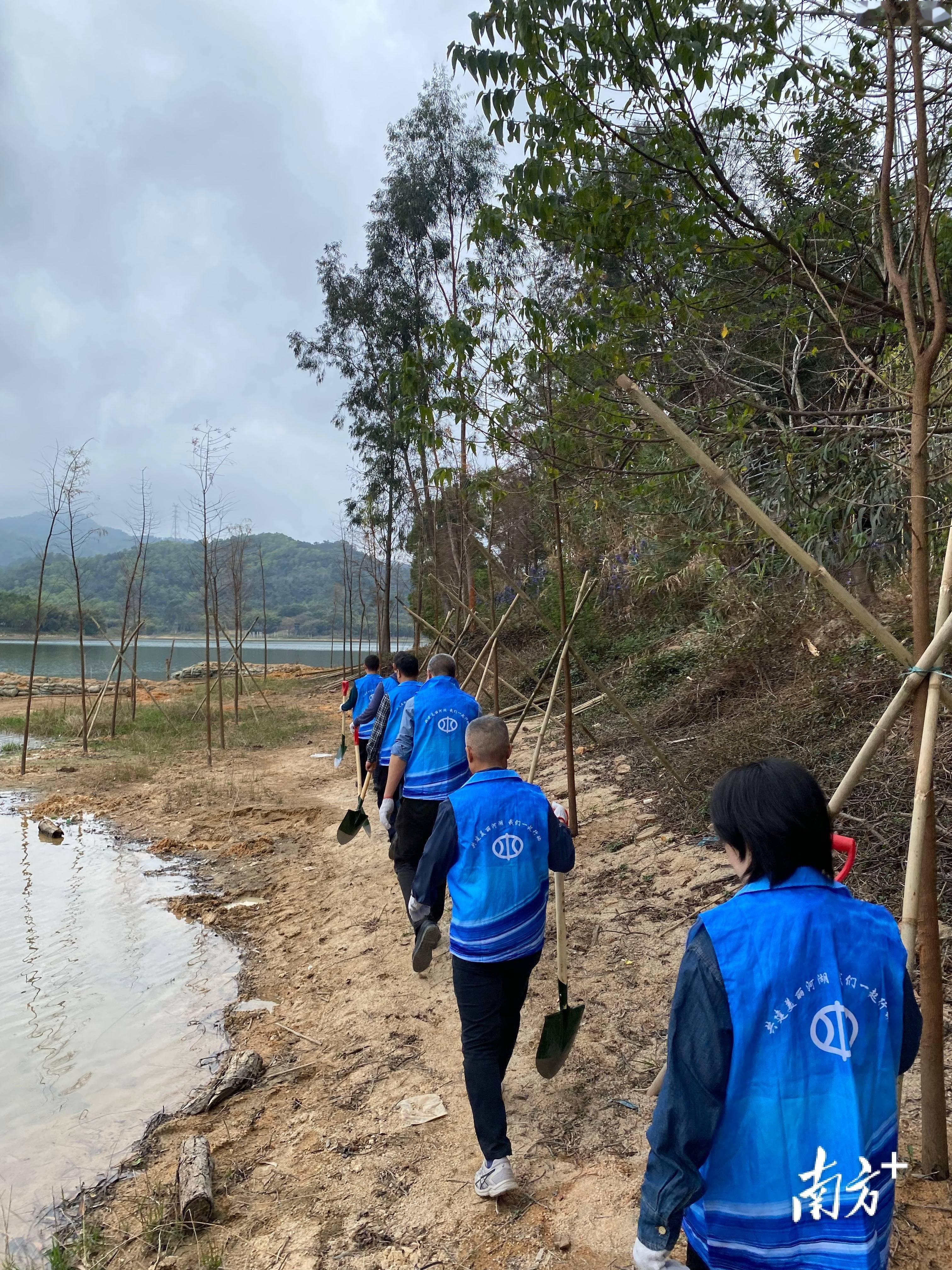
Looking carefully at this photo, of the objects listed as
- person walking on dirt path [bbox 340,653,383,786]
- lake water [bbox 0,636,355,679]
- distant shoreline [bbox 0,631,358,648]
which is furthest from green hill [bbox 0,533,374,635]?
person walking on dirt path [bbox 340,653,383,786]

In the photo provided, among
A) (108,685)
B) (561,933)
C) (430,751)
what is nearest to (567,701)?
(430,751)

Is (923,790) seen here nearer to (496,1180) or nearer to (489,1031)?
(489,1031)

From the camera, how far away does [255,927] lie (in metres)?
6.23

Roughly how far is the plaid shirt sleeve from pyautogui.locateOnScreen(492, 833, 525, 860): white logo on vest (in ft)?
10.7

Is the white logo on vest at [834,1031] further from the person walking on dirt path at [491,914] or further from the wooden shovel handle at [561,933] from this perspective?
the wooden shovel handle at [561,933]

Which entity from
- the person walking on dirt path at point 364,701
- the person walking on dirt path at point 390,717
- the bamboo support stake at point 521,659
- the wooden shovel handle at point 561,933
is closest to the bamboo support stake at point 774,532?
the wooden shovel handle at point 561,933

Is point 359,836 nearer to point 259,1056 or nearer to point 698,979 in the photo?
point 259,1056

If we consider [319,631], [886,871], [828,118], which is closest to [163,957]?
[886,871]

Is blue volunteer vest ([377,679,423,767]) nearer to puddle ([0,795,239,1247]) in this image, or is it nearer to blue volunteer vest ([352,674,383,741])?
blue volunteer vest ([352,674,383,741])

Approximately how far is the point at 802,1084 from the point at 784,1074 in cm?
4

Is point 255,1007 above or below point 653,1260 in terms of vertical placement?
below

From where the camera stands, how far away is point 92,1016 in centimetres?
493

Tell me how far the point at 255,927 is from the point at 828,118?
21.3 feet

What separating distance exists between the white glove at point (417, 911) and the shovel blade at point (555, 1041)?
715 mm
